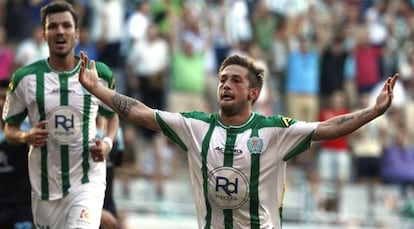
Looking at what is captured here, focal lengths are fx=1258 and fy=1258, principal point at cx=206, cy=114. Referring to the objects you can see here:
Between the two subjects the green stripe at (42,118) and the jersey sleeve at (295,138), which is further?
the green stripe at (42,118)

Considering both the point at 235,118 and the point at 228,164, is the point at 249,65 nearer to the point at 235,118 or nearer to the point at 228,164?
the point at 235,118

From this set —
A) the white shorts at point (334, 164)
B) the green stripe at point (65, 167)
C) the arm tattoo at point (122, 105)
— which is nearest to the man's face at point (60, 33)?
the green stripe at point (65, 167)

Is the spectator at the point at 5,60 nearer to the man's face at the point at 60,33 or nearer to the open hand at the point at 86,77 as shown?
the man's face at the point at 60,33

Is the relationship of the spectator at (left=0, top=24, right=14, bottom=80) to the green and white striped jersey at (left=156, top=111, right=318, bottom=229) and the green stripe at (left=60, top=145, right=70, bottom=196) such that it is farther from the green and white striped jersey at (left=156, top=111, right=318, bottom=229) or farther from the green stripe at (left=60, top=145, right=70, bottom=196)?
the green and white striped jersey at (left=156, top=111, right=318, bottom=229)

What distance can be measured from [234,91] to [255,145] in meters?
0.47

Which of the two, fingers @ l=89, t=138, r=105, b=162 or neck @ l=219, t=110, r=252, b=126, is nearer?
neck @ l=219, t=110, r=252, b=126

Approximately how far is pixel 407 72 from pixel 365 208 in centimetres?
313

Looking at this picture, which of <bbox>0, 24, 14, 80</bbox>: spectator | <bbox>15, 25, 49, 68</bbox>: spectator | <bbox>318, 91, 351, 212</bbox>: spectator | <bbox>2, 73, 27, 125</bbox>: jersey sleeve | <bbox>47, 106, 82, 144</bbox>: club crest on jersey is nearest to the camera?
<bbox>47, 106, 82, 144</bbox>: club crest on jersey

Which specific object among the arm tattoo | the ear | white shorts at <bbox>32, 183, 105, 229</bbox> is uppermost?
the ear

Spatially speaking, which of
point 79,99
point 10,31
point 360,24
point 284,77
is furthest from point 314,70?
point 79,99

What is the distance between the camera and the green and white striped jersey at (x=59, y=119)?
1145cm

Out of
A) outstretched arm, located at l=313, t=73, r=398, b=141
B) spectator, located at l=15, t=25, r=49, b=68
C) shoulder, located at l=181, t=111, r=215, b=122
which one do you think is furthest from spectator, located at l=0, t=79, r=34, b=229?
spectator, located at l=15, t=25, r=49, b=68

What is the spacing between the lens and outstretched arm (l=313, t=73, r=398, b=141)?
959cm

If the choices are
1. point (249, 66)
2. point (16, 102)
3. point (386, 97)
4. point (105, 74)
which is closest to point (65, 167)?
point (16, 102)
